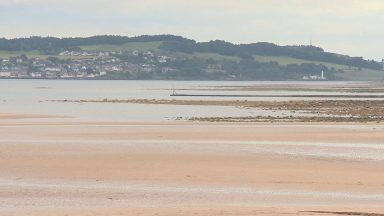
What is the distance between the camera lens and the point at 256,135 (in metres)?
36.5

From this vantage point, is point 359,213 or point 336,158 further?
point 336,158

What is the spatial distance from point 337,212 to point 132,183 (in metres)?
6.10

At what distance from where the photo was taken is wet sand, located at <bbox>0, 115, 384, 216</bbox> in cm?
1661

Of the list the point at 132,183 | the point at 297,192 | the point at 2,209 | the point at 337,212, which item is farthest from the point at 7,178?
the point at 337,212

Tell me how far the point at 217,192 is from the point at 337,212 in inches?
145

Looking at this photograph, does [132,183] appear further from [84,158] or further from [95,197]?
[84,158]

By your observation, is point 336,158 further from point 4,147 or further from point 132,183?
point 4,147

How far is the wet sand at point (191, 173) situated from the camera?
16609mm

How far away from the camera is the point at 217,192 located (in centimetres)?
1866

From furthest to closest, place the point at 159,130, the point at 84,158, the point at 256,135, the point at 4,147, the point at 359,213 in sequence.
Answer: the point at 159,130 → the point at 256,135 → the point at 4,147 → the point at 84,158 → the point at 359,213

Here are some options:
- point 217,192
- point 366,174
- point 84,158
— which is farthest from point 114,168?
point 366,174

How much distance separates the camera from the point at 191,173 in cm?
2209

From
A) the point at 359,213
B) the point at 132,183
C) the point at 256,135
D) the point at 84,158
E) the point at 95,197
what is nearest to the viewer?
the point at 359,213

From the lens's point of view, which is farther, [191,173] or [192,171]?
[192,171]
